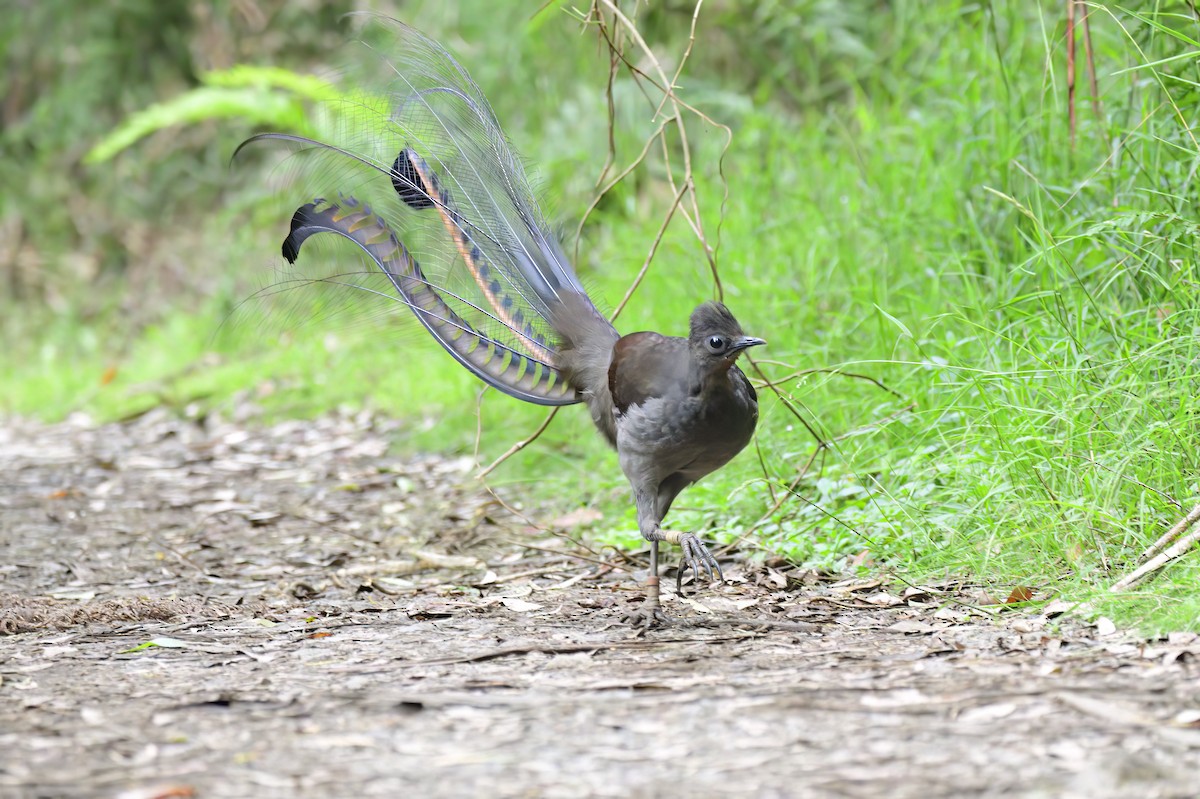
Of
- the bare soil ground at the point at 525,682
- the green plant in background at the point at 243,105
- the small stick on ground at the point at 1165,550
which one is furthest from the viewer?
the green plant in background at the point at 243,105

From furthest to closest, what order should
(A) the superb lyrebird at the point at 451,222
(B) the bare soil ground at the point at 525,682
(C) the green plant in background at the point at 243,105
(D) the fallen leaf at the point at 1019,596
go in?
1. (C) the green plant in background at the point at 243,105
2. (A) the superb lyrebird at the point at 451,222
3. (D) the fallen leaf at the point at 1019,596
4. (B) the bare soil ground at the point at 525,682

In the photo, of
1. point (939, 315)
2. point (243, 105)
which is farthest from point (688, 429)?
point (243, 105)

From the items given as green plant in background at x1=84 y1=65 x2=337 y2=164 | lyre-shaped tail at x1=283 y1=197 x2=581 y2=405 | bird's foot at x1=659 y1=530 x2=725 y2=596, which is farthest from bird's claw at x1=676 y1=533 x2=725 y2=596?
green plant in background at x1=84 y1=65 x2=337 y2=164

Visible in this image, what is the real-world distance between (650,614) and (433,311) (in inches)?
50.2

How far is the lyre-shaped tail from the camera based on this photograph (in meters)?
4.00

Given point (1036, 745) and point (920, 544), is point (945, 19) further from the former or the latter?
point (1036, 745)

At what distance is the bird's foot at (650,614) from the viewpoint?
3322 millimetres

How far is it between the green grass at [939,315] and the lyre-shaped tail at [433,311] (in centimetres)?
20

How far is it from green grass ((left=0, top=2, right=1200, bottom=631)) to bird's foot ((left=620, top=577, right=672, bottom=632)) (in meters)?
0.66

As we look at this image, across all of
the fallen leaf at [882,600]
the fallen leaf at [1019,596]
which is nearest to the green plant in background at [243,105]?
the fallen leaf at [882,600]

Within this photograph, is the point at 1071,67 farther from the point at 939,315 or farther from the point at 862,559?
the point at 862,559

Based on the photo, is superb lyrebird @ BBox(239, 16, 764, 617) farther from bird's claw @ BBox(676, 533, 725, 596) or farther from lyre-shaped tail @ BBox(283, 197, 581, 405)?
bird's claw @ BBox(676, 533, 725, 596)

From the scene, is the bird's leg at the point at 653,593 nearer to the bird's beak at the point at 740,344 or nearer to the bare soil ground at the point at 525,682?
the bare soil ground at the point at 525,682

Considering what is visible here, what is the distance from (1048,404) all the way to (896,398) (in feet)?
2.31
